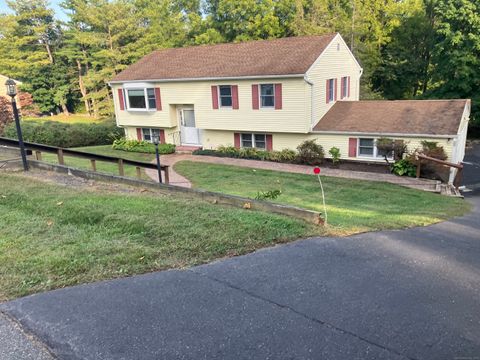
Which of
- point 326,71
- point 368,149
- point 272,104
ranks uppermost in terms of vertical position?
point 326,71

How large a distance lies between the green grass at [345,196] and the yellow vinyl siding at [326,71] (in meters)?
4.86

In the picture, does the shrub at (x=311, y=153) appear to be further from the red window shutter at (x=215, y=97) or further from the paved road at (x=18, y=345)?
the paved road at (x=18, y=345)

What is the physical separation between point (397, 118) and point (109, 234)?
16619 millimetres

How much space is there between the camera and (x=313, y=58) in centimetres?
1922

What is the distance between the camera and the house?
18625 millimetres

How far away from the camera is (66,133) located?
2542cm

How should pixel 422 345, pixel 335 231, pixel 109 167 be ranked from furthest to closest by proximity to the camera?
pixel 109 167 → pixel 335 231 → pixel 422 345

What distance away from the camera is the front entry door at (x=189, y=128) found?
23703mm

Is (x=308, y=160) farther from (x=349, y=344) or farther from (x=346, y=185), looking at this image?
(x=349, y=344)

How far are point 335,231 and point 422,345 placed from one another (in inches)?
132

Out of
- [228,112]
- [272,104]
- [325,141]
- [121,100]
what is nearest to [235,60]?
[228,112]

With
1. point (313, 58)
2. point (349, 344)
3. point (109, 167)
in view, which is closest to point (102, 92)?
point (109, 167)

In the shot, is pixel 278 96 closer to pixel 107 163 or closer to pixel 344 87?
pixel 344 87

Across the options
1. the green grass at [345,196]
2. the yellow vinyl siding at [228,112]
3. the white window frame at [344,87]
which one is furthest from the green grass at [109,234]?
the white window frame at [344,87]
